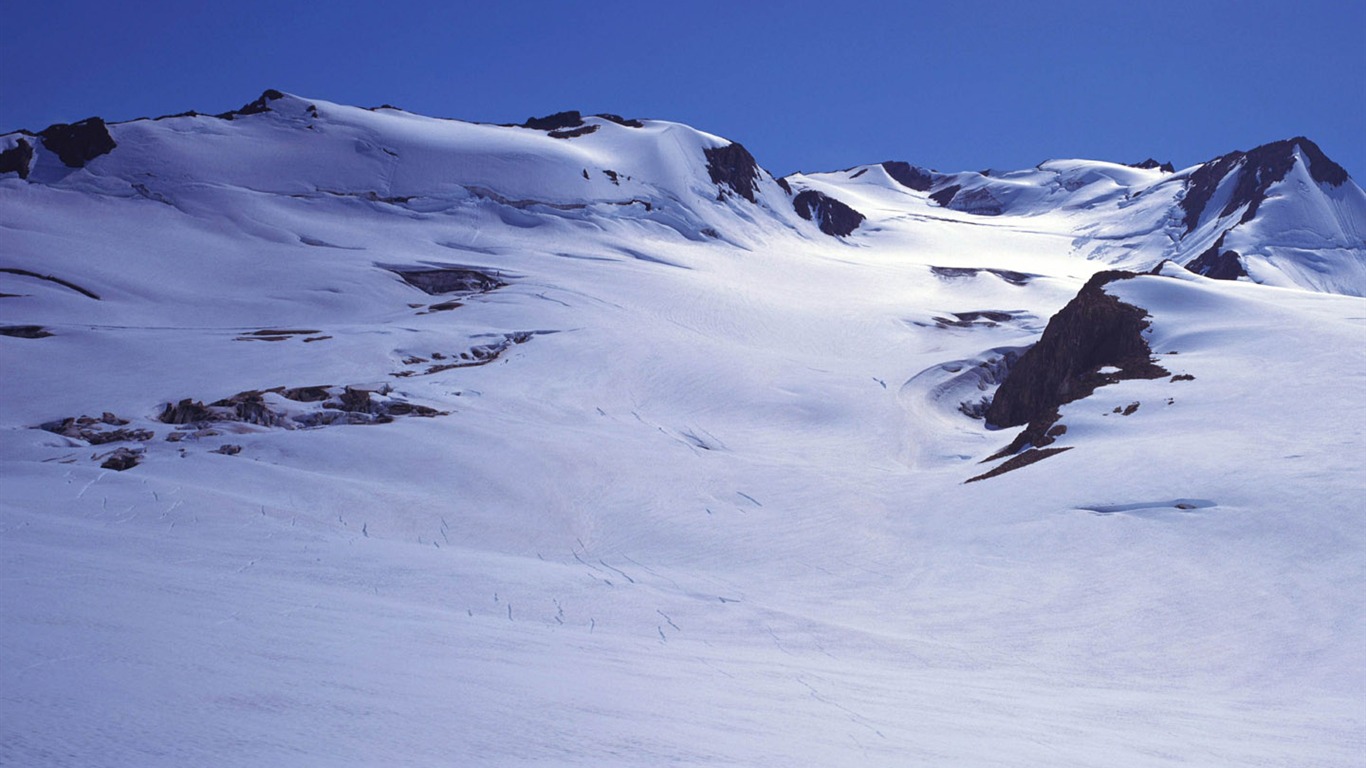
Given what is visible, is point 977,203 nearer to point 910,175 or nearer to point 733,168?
point 910,175

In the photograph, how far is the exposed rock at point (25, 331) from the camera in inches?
1103

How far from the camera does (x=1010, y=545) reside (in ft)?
Result: 51.1

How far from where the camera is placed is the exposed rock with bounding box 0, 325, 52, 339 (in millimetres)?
28016

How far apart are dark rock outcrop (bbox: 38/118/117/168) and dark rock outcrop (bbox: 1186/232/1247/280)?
2848 inches

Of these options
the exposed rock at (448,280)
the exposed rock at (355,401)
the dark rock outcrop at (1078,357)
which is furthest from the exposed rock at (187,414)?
the exposed rock at (448,280)

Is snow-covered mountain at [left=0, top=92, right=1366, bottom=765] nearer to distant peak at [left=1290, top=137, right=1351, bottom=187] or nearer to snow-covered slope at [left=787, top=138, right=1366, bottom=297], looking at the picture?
snow-covered slope at [left=787, top=138, right=1366, bottom=297]

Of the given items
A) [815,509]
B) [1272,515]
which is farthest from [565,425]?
[1272,515]

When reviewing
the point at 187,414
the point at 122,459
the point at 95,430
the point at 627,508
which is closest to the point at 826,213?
the point at 627,508

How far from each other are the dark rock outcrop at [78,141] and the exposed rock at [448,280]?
76.7 ft

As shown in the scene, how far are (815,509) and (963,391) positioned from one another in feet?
56.8

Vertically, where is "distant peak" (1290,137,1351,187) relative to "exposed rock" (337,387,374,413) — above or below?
above

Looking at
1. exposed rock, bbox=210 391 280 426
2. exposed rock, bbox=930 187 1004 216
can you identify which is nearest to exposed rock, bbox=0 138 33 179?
exposed rock, bbox=210 391 280 426

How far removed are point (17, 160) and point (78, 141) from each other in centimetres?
346

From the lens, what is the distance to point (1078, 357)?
27.2 meters
